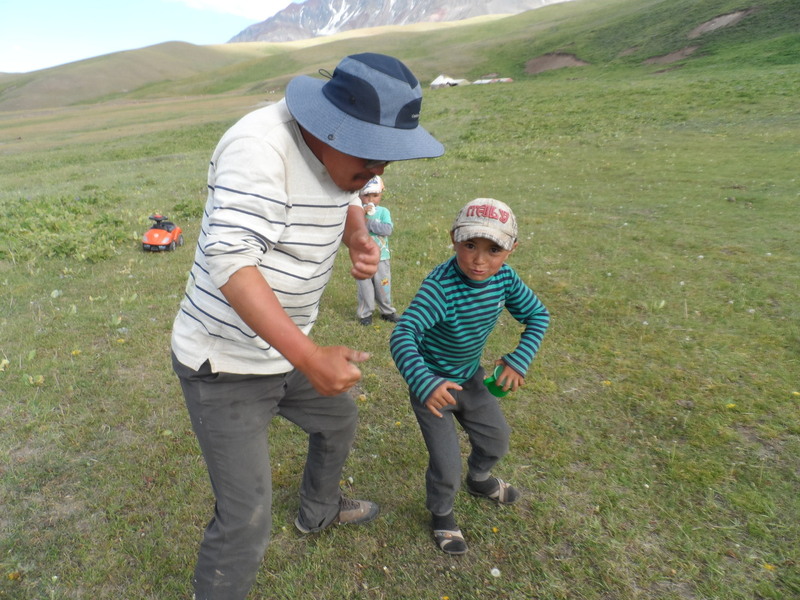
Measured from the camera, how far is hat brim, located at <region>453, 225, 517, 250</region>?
272 centimetres

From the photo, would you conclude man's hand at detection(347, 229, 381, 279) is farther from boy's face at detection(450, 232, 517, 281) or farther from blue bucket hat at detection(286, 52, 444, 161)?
blue bucket hat at detection(286, 52, 444, 161)

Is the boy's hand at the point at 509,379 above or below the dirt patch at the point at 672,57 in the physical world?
above

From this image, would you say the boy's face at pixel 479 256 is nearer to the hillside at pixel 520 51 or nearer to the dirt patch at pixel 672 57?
the hillside at pixel 520 51

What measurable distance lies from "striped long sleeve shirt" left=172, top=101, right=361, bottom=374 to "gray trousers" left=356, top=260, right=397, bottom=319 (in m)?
3.67

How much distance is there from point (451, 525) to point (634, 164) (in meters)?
14.3

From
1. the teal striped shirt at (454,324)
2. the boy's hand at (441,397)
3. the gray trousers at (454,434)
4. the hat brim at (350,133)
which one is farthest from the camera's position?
the gray trousers at (454,434)

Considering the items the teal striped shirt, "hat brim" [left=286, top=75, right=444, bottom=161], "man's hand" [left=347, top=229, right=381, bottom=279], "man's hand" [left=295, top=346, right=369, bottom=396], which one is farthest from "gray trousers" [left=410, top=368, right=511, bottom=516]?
"hat brim" [left=286, top=75, right=444, bottom=161]

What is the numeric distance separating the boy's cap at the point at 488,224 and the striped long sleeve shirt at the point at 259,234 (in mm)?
734

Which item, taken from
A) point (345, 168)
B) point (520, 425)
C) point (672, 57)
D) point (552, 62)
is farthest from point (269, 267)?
point (552, 62)

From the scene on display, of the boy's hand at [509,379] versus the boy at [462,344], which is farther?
the boy's hand at [509,379]

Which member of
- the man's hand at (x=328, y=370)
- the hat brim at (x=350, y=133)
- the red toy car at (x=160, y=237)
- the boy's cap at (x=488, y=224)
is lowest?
the red toy car at (x=160, y=237)

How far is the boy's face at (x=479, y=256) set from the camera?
2.80 m

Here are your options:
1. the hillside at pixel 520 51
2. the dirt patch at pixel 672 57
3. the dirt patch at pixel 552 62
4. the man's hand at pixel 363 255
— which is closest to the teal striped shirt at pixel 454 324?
the man's hand at pixel 363 255

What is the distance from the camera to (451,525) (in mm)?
3320
